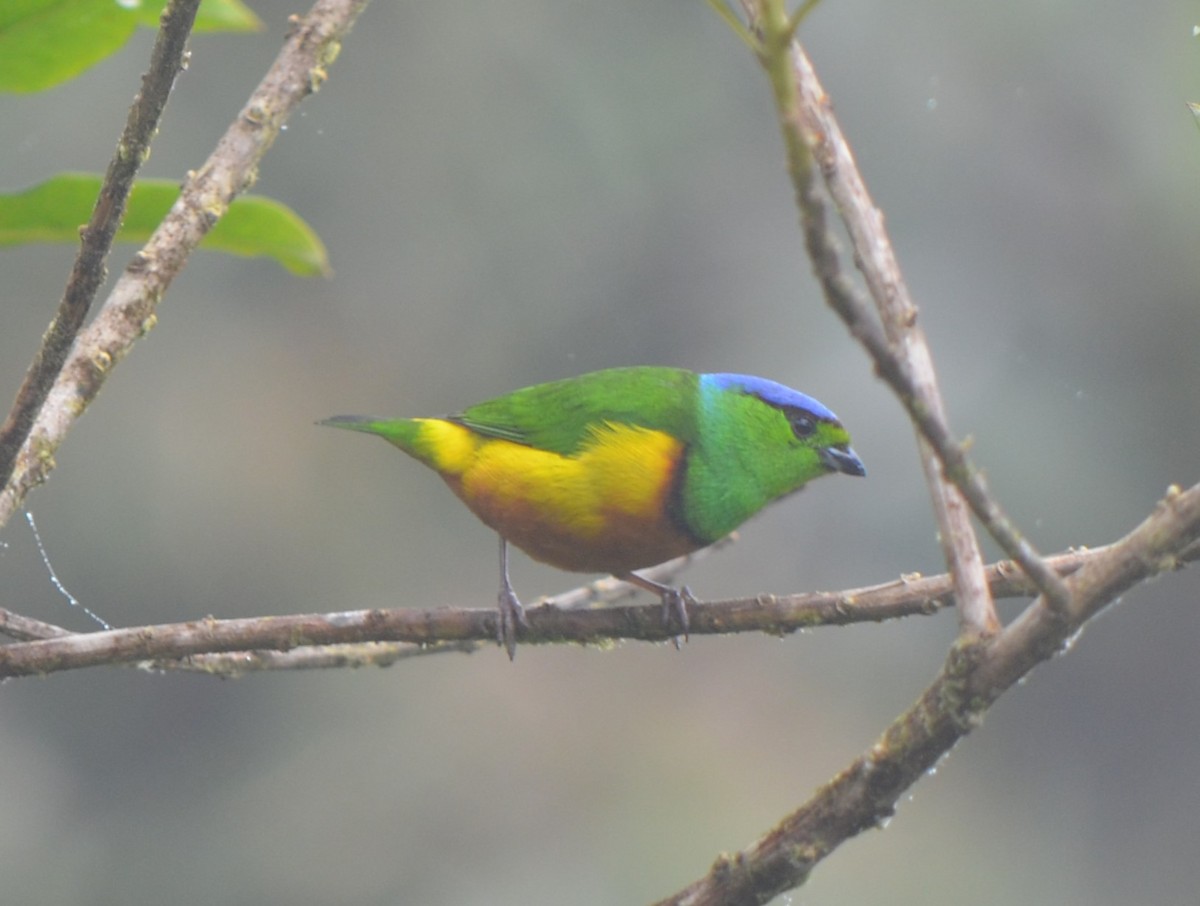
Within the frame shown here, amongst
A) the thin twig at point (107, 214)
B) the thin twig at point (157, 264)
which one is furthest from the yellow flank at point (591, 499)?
the thin twig at point (107, 214)

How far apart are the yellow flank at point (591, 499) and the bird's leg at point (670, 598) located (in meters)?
0.07

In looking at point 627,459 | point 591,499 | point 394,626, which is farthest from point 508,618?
point 627,459

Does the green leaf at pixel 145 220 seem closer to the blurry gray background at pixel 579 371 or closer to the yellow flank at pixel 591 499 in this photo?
the yellow flank at pixel 591 499

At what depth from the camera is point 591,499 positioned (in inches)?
116

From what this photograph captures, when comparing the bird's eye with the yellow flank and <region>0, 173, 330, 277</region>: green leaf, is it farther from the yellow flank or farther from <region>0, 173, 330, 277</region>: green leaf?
<region>0, 173, 330, 277</region>: green leaf

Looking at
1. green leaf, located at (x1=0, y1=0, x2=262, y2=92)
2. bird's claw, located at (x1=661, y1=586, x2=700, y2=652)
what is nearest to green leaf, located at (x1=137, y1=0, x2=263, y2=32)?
green leaf, located at (x1=0, y1=0, x2=262, y2=92)

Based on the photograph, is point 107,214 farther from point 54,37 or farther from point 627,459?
point 627,459

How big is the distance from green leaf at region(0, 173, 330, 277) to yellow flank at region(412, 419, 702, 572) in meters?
0.69

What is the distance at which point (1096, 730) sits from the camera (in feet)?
21.2

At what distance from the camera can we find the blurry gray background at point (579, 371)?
633 cm

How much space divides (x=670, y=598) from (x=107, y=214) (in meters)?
1.43

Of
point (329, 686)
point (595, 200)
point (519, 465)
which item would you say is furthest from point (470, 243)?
point (519, 465)

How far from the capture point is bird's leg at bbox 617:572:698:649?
241cm

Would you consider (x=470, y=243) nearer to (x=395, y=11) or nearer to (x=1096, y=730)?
(x=395, y=11)
